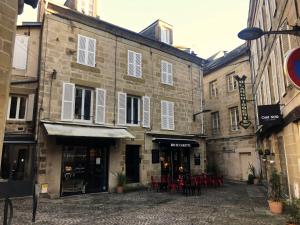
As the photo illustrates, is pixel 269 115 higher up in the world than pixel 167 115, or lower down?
lower down

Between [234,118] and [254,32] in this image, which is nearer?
[254,32]

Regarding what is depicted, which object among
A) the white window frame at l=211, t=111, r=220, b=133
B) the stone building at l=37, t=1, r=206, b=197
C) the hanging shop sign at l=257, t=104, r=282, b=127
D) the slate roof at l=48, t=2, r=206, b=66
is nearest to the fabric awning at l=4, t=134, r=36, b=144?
the stone building at l=37, t=1, r=206, b=197

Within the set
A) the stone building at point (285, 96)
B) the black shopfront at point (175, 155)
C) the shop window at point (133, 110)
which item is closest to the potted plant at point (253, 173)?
the black shopfront at point (175, 155)

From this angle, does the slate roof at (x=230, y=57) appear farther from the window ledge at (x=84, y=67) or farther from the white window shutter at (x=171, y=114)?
the window ledge at (x=84, y=67)

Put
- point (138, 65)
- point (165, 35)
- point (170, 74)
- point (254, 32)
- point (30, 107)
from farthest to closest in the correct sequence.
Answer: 1. point (165, 35)
2. point (170, 74)
3. point (138, 65)
4. point (30, 107)
5. point (254, 32)

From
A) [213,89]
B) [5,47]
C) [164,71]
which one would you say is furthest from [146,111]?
[5,47]

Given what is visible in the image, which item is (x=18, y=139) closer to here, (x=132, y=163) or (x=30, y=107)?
(x=30, y=107)

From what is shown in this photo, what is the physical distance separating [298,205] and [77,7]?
13.3 meters

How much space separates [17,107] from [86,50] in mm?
4103

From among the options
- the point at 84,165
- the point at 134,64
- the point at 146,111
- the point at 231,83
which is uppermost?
the point at 231,83

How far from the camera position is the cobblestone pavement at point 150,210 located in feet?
22.9

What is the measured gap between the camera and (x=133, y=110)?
13930mm

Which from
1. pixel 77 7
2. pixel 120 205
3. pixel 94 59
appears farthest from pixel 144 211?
pixel 77 7

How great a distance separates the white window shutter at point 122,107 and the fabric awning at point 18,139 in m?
4.19
